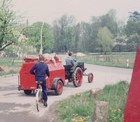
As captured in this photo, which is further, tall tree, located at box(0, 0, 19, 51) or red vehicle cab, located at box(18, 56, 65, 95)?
tall tree, located at box(0, 0, 19, 51)

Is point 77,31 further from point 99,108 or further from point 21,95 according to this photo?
point 99,108

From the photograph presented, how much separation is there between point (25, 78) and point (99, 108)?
6.40 m

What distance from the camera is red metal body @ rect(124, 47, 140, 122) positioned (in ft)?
12.1

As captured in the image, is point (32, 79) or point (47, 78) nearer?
point (47, 78)

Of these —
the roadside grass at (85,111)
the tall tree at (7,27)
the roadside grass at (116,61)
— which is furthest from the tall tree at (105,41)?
the roadside grass at (85,111)

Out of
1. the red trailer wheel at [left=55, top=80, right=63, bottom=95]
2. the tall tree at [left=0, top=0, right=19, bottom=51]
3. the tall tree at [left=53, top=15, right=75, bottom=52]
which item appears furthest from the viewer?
the tall tree at [left=53, top=15, right=75, bottom=52]

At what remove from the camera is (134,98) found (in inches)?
149

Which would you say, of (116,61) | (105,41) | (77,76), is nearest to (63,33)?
(105,41)

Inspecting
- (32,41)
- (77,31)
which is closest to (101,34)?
(77,31)

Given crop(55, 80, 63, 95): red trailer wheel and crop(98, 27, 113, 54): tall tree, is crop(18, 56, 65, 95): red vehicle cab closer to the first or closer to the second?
crop(55, 80, 63, 95): red trailer wheel

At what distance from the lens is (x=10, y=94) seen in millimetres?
→ 14078

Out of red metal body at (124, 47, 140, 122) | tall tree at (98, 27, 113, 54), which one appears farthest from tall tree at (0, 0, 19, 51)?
tall tree at (98, 27, 113, 54)

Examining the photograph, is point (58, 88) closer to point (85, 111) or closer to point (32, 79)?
point (32, 79)

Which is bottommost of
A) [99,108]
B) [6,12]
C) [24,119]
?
[24,119]
